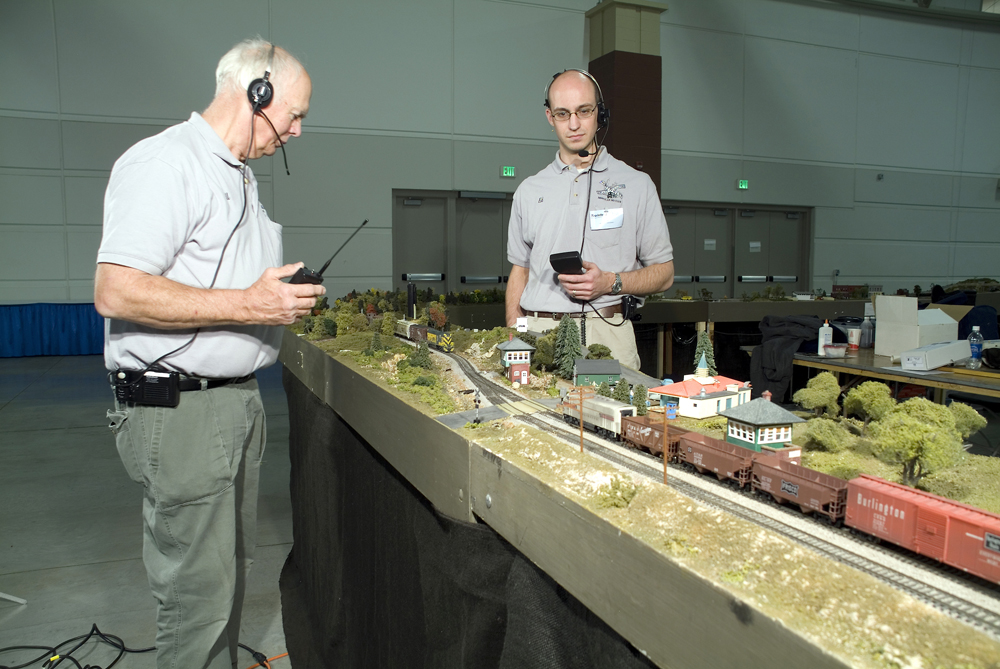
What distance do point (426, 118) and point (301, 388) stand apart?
32.1ft

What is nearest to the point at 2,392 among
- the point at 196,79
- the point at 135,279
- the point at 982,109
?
the point at 196,79

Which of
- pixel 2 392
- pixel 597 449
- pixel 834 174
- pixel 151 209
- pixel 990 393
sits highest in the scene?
pixel 834 174

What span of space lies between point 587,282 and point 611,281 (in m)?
0.22

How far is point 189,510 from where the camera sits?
2232mm

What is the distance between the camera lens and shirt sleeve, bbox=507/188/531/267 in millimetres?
3741

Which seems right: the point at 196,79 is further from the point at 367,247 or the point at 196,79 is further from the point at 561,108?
the point at 561,108

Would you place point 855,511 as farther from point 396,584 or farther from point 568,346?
point 396,584

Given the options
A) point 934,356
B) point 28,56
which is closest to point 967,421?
point 934,356

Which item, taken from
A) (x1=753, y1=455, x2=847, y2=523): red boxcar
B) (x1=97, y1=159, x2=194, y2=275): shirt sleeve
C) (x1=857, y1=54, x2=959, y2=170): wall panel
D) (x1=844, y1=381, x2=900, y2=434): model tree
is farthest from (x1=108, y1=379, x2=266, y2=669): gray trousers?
(x1=857, y1=54, x2=959, y2=170): wall panel

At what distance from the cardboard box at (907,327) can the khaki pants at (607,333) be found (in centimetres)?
337

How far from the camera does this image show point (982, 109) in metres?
16.7

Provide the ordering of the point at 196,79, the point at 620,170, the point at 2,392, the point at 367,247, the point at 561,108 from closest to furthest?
the point at 561,108 < the point at 620,170 < the point at 2,392 < the point at 196,79 < the point at 367,247

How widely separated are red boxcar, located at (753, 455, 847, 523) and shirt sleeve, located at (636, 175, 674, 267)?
2.26m

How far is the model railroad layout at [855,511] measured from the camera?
1.04 metres
